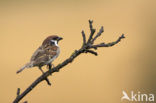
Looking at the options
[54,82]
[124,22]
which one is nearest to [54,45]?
[54,82]

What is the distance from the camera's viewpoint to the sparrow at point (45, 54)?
1.28 m

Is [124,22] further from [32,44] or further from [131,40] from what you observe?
[32,44]

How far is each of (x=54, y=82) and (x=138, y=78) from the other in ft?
4.07

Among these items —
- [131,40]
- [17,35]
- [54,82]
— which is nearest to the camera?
[54,82]

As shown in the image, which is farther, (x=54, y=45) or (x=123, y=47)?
(x=123, y=47)

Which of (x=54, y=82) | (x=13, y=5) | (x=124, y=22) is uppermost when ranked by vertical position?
(x=13, y=5)

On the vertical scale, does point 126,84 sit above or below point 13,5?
below

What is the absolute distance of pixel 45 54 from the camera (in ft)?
4.70

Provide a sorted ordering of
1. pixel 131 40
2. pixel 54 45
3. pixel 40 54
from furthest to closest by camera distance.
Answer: pixel 131 40
pixel 54 45
pixel 40 54

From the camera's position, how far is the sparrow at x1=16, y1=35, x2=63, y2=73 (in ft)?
4.20

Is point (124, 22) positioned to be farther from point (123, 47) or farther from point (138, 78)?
point (138, 78)

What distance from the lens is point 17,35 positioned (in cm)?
474

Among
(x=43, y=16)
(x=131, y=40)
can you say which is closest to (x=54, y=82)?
(x=43, y=16)

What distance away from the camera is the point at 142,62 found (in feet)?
17.2
